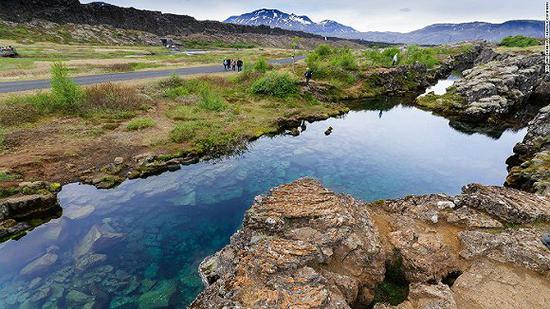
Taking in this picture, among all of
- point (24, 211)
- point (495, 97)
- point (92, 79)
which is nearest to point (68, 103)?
point (92, 79)

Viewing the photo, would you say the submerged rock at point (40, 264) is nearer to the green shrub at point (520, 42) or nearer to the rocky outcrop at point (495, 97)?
the rocky outcrop at point (495, 97)

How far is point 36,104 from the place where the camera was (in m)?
38.5

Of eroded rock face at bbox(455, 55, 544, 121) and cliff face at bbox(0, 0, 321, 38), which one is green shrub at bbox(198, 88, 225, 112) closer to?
eroded rock face at bbox(455, 55, 544, 121)

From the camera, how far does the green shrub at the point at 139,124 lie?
123 feet

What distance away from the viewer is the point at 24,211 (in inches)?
877

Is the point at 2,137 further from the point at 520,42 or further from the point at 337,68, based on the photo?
the point at 520,42

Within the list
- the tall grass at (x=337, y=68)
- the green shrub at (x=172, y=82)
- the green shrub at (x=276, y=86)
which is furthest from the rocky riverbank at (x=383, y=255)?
the tall grass at (x=337, y=68)

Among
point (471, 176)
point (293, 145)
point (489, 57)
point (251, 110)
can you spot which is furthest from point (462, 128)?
point (489, 57)

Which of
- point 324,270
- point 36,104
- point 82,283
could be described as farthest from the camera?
point 36,104

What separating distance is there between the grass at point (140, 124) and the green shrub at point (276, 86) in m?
22.0

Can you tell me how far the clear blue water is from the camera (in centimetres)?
1728

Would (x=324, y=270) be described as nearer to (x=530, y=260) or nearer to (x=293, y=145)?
(x=530, y=260)

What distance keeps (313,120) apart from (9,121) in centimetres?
3818

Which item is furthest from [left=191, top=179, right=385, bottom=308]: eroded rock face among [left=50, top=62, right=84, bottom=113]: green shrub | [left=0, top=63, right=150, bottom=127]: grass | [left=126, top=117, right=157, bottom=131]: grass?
[left=50, top=62, right=84, bottom=113]: green shrub
